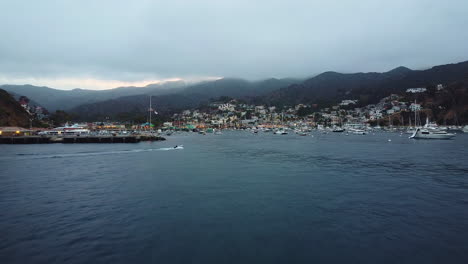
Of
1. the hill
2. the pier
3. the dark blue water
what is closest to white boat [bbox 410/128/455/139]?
the dark blue water

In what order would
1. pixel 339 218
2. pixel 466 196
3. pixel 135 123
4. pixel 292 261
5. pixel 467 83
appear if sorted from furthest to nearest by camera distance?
pixel 135 123, pixel 467 83, pixel 466 196, pixel 339 218, pixel 292 261

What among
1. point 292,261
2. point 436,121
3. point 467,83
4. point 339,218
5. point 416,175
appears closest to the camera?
point 292,261

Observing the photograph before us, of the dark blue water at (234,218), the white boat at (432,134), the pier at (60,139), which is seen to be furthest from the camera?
the white boat at (432,134)

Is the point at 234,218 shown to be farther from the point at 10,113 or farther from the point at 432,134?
the point at 10,113

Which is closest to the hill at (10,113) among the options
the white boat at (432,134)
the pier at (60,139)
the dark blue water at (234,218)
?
the pier at (60,139)

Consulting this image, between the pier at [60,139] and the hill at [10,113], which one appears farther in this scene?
the hill at [10,113]

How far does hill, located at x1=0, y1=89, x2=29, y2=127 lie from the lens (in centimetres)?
9194

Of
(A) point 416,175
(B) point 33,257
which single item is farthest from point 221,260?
(A) point 416,175

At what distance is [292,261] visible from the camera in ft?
27.6

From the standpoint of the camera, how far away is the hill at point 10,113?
302ft

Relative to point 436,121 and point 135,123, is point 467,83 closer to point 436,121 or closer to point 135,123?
point 436,121

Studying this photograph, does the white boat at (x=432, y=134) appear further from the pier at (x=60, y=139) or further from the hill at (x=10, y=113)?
the hill at (x=10, y=113)

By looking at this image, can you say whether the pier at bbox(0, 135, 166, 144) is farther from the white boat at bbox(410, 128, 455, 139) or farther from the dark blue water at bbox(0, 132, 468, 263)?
the white boat at bbox(410, 128, 455, 139)

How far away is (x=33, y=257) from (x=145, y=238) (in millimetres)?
3410
